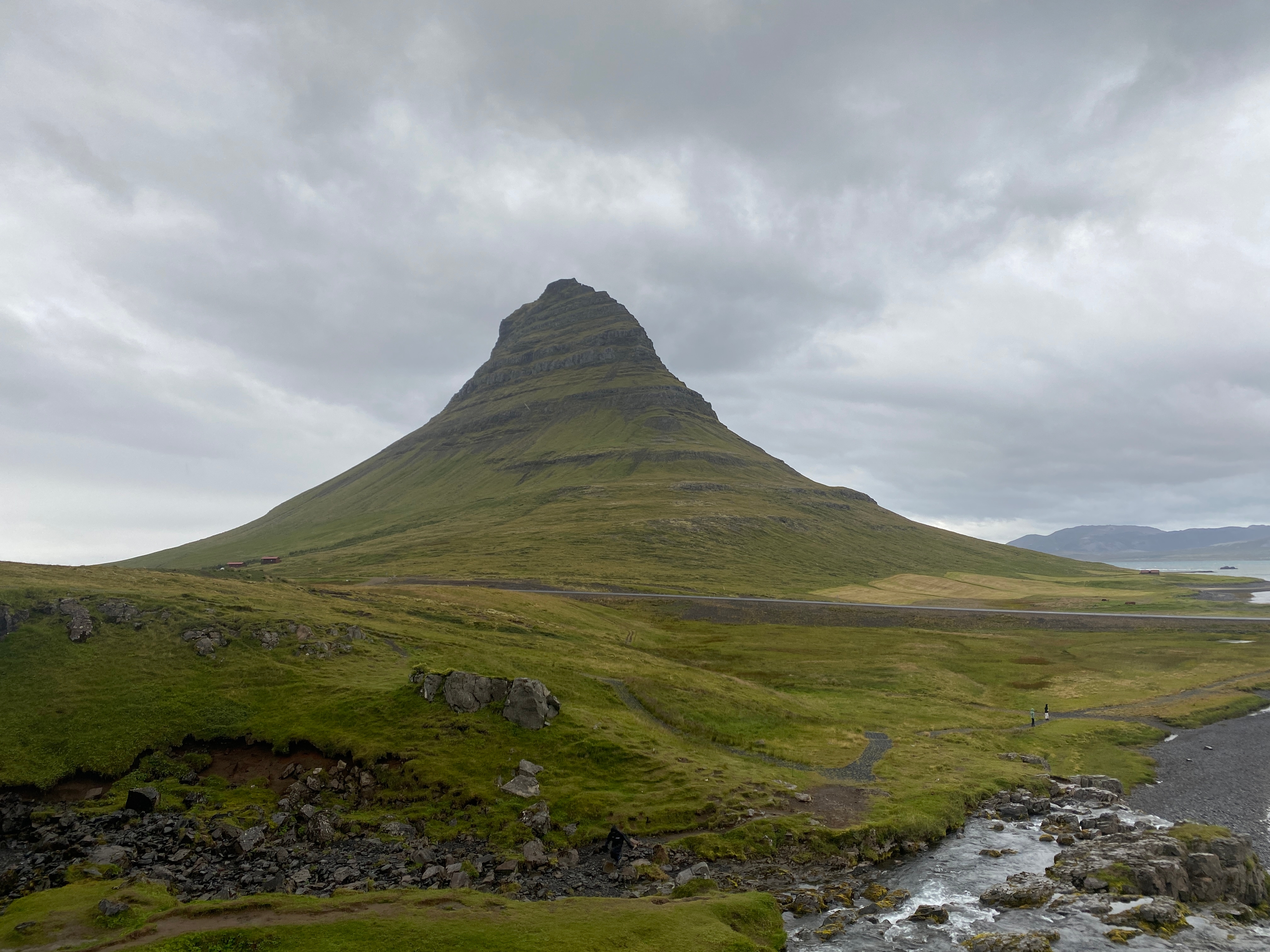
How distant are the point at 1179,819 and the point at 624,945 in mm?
45264

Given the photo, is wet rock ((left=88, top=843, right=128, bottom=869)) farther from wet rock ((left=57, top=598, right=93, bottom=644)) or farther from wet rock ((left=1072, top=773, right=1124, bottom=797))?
wet rock ((left=1072, top=773, right=1124, bottom=797))

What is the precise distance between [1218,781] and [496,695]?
2554 inches

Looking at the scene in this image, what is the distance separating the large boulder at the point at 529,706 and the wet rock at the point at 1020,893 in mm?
32710

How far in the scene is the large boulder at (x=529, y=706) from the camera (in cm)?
5138

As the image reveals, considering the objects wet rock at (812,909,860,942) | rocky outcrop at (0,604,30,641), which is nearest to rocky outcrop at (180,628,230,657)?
rocky outcrop at (0,604,30,641)

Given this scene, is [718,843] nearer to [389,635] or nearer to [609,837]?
[609,837]

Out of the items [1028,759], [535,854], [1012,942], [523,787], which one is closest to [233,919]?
[535,854]

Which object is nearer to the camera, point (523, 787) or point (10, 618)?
point (523, 787)

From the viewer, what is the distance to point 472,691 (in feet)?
173

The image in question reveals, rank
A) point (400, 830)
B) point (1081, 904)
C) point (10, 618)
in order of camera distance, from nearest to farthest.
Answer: point (1081, 904), point (400, 830), point (10, 618)

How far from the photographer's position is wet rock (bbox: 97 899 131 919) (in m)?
28.8

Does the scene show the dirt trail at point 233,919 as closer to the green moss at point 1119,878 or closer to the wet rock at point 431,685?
the wet rock at point 431,685

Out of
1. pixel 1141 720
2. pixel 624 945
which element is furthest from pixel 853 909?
pixel 1141 720

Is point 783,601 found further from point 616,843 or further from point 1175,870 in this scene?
point 616,843
